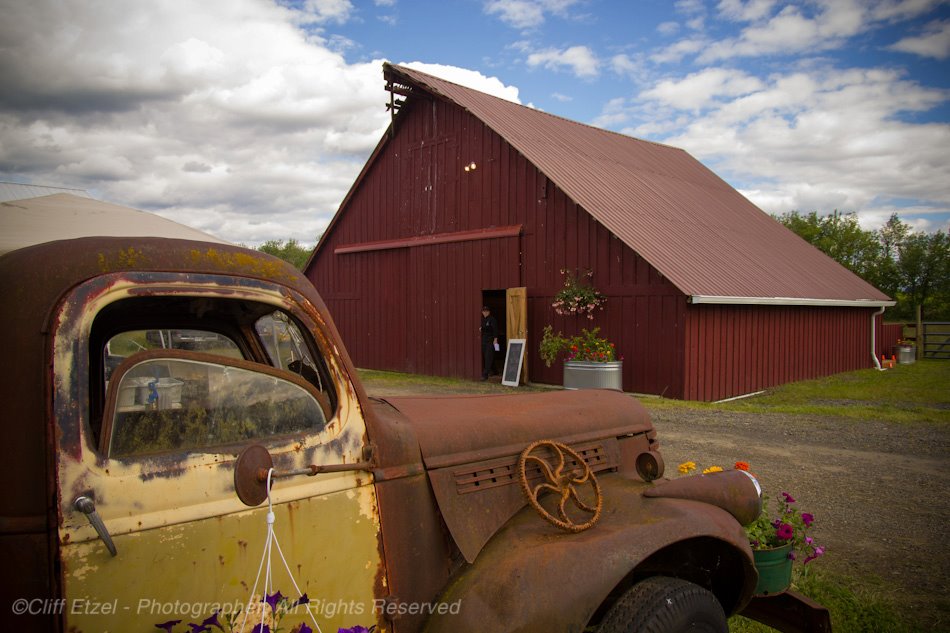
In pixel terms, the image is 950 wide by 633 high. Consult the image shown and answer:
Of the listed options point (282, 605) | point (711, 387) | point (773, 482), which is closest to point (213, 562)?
point (282, 605)

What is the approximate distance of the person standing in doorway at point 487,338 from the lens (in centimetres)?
1661

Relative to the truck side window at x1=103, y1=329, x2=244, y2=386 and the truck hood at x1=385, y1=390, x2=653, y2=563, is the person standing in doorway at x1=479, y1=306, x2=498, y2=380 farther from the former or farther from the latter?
the truck side window at x1=103, y1=329, x2=244, y2=386

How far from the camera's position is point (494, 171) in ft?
53.7

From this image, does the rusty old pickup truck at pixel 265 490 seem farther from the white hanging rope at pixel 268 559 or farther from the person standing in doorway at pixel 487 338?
the person standing in doorway at pixel 487 338

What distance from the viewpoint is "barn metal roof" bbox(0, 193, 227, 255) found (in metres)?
5.79

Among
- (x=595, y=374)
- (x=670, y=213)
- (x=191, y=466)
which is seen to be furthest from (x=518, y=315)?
(x=191, y=466)

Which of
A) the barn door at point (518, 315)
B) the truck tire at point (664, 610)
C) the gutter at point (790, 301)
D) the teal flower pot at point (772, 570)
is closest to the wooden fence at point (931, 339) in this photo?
the gutter at point (790, 301)

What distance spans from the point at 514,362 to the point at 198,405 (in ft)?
44.5

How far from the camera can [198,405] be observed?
7.13 feet

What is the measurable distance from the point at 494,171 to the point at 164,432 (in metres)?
14.9

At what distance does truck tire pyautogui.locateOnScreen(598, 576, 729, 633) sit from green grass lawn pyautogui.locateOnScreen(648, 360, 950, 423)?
9.98 meters

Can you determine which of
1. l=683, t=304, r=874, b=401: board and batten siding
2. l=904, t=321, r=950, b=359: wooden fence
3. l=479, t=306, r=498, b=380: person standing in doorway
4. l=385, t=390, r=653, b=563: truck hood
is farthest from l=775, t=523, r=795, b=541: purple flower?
l=904, t=321, r=950, b=359: wooden fence

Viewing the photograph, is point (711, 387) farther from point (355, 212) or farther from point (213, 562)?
point (213, 562)

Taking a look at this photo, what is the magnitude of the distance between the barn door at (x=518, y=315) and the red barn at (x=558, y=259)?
0.33ft
